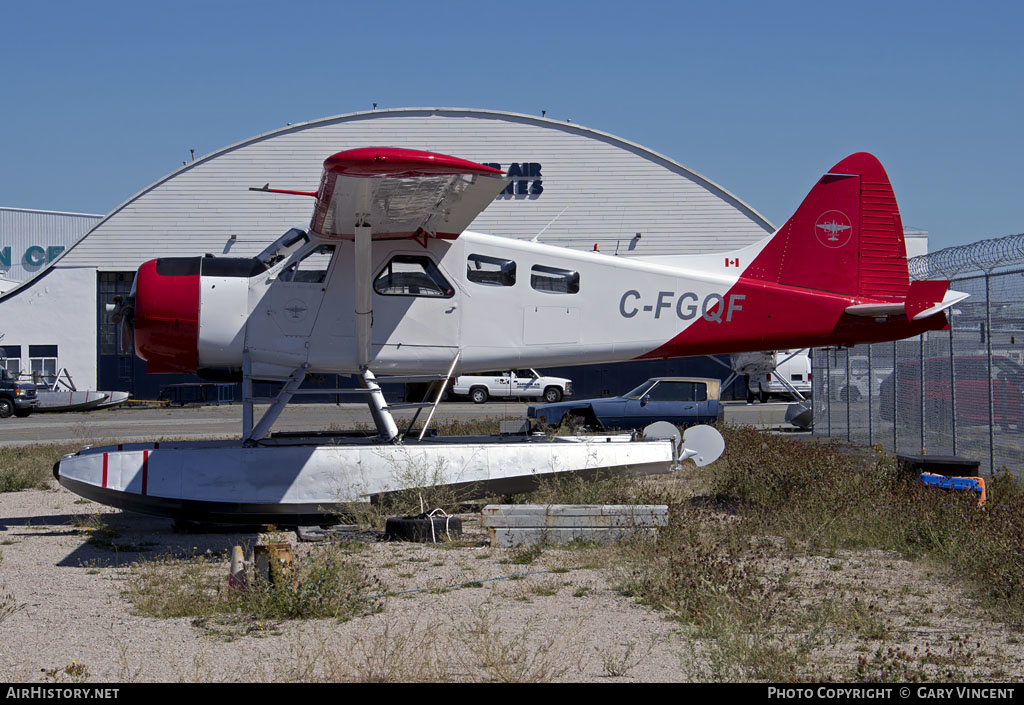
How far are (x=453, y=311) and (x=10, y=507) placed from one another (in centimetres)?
614

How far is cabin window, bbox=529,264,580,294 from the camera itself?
10.2 meters

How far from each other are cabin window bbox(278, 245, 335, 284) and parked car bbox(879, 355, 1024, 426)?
7354 mm

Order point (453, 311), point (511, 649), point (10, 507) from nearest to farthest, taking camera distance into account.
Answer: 1. point (511, 649)
2. point (453, 311)
3. point (10, 507)

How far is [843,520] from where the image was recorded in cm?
844

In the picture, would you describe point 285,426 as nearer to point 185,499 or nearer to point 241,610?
Result: point 185,499

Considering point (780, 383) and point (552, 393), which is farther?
point (552, 393)

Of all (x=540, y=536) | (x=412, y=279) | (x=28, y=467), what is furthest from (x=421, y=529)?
(x=28, y=467)

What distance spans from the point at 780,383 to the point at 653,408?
70.1 ft

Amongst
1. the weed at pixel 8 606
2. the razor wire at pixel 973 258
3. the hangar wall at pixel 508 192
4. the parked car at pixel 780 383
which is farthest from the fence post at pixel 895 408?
the hangar wall at pixel 508 192

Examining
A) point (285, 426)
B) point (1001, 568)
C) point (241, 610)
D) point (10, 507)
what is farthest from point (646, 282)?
point (285, 426)

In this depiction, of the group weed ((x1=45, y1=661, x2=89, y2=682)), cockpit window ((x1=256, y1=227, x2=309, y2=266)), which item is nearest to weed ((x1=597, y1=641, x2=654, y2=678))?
weed ((x1=45, y1=661, x2=89, y2=682))

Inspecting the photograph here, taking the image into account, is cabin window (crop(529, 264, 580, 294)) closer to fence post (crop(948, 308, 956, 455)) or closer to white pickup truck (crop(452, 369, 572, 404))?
fence post (crop(948, 308, 956, 455))

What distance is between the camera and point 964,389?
11.8 metres

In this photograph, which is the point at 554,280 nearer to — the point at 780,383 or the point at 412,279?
the point at 412,279
